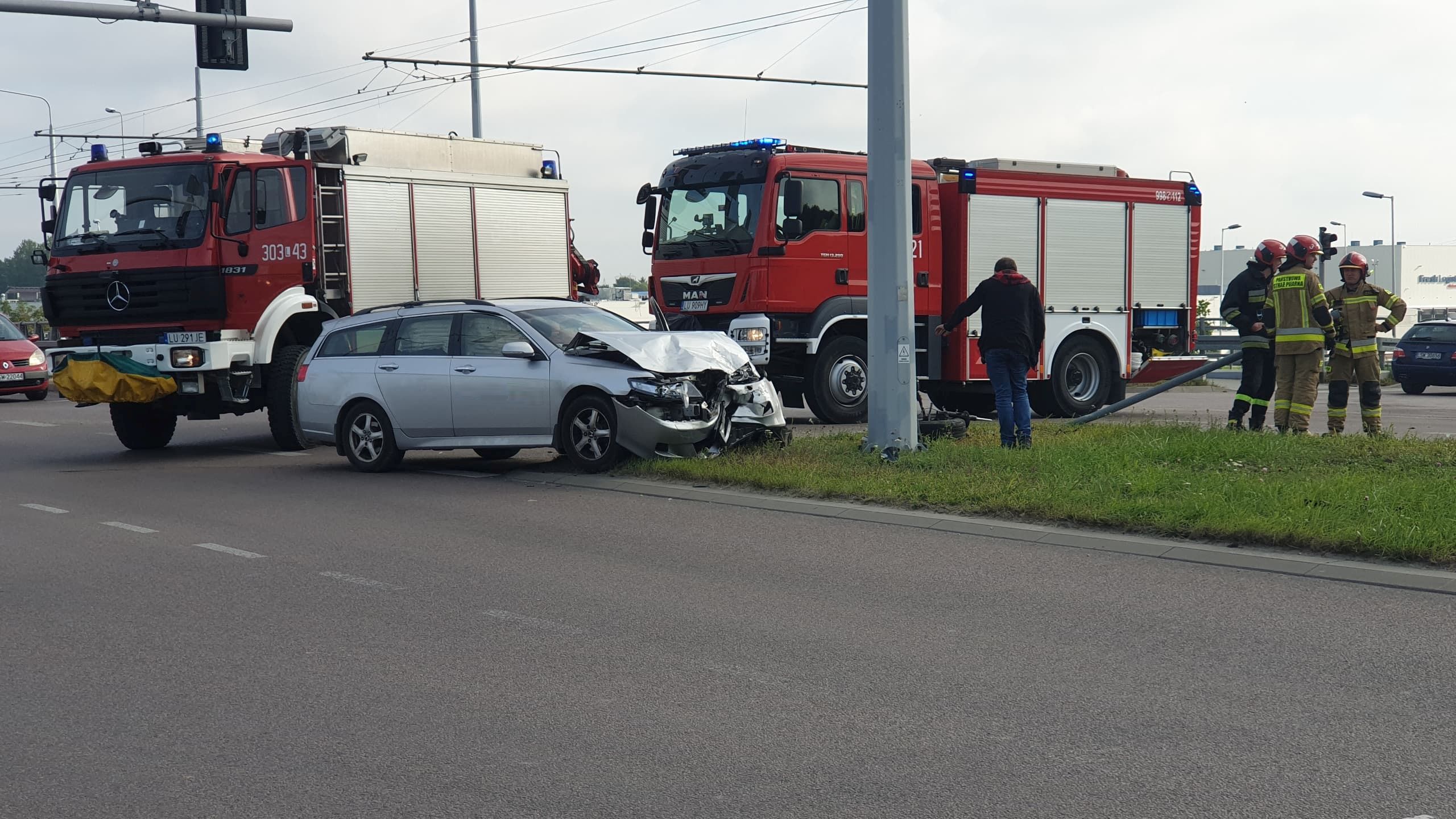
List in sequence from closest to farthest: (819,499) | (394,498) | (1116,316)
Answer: (819,499), (394,498), (1116,316)

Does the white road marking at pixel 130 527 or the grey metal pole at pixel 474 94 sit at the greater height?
the grey metal pole at pixel 474 94

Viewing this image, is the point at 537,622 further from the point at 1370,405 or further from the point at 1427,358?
the point at 1427,358

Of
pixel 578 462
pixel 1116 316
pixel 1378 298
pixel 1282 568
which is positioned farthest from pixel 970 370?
pixel 1282 568

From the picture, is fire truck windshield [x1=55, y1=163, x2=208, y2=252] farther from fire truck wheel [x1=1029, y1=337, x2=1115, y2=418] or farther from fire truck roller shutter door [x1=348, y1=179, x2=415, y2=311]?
fire truck wheel [x1=1029, y1=337, x2=1115, y2=418]

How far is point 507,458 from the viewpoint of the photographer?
14211 mm

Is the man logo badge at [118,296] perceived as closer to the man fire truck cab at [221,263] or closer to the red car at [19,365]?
the man fire truck cab at [221,263]

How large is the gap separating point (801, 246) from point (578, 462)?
5125mm

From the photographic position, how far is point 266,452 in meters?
16.0

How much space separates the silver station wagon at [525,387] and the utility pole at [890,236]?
113 cm

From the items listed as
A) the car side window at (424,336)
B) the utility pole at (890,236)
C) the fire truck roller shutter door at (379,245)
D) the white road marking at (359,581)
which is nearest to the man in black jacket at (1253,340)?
the utility pole at (890,236)

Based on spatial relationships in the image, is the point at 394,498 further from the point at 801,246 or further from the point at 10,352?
the point at 10,352

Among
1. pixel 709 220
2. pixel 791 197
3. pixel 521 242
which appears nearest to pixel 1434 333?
pixel 791 197

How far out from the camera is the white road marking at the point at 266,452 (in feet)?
50.8

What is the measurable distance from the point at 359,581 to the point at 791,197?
30.8ft
